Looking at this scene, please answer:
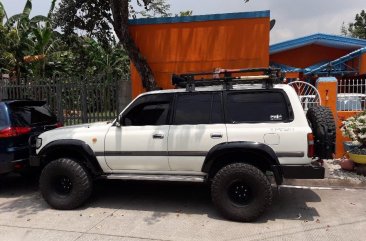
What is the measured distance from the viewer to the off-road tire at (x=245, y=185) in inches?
190

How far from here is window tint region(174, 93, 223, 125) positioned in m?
5.20

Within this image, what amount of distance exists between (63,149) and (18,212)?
1136mm

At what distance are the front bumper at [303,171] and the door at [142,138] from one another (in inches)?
63.8

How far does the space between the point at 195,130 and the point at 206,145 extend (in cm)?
26

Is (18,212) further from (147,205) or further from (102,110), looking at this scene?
(102,110)

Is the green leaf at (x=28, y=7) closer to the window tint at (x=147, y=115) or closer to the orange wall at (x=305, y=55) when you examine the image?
the orange wall at (x=305, y=55)

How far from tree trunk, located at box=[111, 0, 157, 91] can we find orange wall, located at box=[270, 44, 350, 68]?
383 inches

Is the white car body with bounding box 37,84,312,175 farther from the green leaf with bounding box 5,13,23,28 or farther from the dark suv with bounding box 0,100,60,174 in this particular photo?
the green leaf with bounding box 5,13,23,28

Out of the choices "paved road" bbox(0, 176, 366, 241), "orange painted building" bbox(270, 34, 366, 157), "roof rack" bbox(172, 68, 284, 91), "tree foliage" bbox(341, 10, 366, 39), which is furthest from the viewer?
"tree foliage" bbox(341, 10, 366, 39)

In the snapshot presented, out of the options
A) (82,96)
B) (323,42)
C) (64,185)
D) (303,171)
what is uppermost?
(323,42)

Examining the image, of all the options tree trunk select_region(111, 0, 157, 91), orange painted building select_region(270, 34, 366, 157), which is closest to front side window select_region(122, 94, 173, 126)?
tree trunk select_region(111, 0, 157, 91)

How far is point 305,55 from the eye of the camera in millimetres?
17031

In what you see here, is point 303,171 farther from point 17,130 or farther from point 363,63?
point 363,63

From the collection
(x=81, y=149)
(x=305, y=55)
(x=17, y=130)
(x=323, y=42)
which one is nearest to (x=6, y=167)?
(x=17, y=130)
